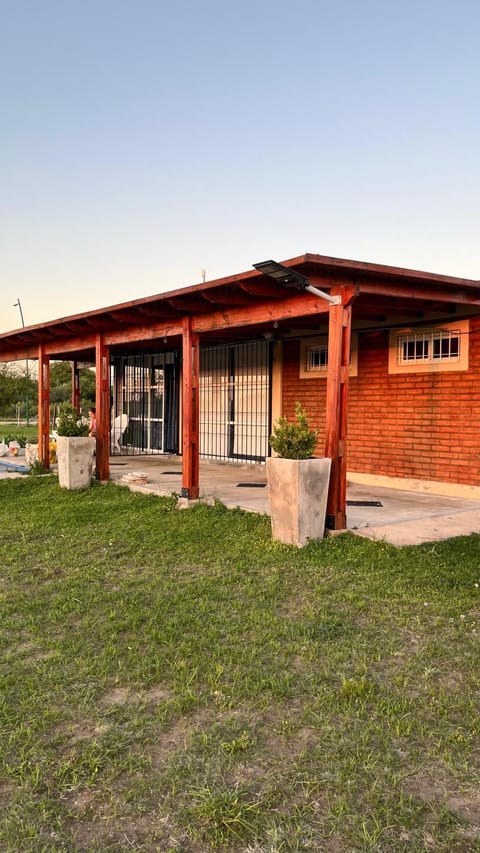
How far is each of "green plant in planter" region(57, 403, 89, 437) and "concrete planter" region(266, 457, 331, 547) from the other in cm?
478

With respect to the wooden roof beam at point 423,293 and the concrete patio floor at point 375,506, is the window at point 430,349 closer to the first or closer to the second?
the wooden roof beam at point 423,293

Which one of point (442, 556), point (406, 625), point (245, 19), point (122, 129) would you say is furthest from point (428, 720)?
point (122, 129)

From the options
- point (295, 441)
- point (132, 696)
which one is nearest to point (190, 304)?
point (295, 441)

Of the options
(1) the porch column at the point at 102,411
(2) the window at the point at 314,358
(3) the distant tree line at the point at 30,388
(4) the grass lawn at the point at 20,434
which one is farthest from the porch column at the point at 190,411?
(3) the distant tree line at the point at 30,388

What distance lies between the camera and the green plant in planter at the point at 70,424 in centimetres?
924

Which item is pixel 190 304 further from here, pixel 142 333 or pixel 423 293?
pixel 423 293

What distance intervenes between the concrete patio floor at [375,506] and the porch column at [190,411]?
1.05 ft

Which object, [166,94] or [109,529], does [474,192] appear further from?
[109,529]

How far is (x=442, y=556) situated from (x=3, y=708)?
3676 mm

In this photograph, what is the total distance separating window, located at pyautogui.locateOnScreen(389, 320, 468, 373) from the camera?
796 centimetres

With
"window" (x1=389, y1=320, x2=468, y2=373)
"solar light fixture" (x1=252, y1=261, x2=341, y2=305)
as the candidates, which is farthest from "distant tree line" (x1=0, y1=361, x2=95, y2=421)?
"solar light fixture" (x1=252, y1=261, x2=341, y2=305)

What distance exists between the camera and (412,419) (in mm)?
8633

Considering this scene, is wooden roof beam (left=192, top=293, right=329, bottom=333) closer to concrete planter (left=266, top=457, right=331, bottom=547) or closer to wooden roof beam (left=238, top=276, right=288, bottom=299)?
wooden roof beam (left=238, top=276, right=288, bottom=299)

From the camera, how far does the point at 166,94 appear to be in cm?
1127
